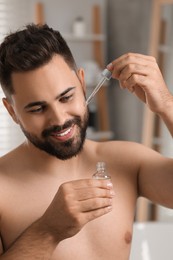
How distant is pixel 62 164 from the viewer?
1.25 m

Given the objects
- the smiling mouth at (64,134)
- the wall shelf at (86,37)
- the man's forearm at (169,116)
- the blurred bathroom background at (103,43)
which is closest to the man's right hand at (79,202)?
the smiling mouth at (64,134)

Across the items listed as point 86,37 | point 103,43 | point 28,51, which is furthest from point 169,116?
point 103,43

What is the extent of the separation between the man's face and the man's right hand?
201 millimetres

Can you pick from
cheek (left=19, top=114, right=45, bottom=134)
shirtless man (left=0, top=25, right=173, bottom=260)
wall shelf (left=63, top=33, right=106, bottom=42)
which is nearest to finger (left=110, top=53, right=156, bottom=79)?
shirtless man (left=0, top=25, right=173, bottom=260)

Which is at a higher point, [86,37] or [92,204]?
[92,204]

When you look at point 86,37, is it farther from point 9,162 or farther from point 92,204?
point 92,204

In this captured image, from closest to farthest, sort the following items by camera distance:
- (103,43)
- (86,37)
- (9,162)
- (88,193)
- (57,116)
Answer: (88,193) → (57,116) → (9,162) → (86,37) → (103,43)

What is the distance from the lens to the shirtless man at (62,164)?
97 cm

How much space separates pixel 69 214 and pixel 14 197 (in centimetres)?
31

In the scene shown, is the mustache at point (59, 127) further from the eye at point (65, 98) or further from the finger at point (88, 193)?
the finger at point (88, 193)

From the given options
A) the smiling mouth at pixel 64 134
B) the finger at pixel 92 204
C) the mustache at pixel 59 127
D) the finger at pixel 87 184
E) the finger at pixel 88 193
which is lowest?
the finger at pixel 92 204

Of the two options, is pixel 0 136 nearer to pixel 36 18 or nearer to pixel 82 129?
pixel 36 18

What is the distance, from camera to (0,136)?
116 inches

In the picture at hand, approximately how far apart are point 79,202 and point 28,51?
1.39 ft
